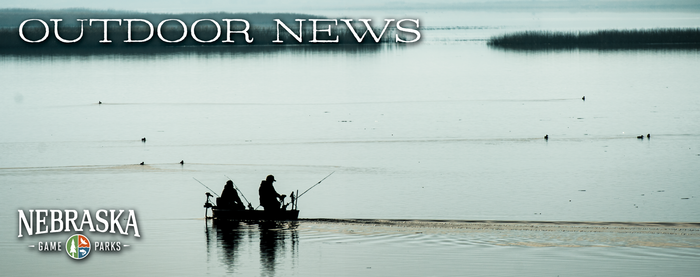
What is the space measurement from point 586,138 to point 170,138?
586 inches

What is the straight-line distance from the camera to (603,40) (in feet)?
289

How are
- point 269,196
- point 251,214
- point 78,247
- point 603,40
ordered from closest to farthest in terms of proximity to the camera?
point 78,247, point 269,196, point 251,214, point 603,40

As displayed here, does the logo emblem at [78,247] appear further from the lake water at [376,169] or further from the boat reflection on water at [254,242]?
the boat reflection on water at [254,242]

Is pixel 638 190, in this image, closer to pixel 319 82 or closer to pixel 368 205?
pixel 368 205

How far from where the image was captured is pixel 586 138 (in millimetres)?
31609

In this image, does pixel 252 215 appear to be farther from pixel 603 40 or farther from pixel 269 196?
pixel 603 40

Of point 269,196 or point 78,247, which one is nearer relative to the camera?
point 78,247

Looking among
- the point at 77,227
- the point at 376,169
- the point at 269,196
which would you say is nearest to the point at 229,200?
the point at 269,196

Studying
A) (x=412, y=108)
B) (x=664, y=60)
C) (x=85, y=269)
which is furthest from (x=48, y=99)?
(x=664, y=60)

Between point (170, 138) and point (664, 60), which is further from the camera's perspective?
point (664, 60)

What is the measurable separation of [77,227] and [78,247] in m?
2.00

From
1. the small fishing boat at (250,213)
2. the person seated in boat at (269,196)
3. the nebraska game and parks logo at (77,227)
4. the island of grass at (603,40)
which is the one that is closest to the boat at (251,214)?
the small fishing boat at (250,213)

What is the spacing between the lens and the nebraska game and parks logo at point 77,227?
14898 mm

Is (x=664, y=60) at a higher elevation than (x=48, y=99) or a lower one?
higher
